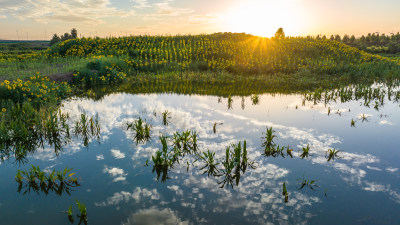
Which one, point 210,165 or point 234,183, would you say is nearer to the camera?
point 234,183

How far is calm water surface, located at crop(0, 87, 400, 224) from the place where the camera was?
4.85 meters

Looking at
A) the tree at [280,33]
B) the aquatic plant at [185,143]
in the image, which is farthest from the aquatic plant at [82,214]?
the tree at [280,33]

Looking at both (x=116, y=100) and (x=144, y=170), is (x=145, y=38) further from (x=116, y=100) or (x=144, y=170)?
(x=144, y=170)

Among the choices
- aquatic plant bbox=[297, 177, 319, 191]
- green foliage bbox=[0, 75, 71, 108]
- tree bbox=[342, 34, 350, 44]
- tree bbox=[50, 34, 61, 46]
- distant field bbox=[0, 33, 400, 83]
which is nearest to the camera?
aquatic plant bbox=[297, 177, 319, 191]

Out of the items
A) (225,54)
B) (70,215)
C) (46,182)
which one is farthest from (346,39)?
(70,215)

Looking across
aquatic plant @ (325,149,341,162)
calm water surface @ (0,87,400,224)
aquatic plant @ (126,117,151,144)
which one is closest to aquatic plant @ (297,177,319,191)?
calm water surface @ (0,87,400,224)

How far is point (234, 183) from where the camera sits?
19.5 ft

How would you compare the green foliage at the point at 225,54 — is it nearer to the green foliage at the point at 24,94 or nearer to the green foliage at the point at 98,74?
the green foliage at the point at 98,74

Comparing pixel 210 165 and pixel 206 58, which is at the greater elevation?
pixel 206 58

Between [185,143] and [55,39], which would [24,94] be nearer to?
[185,143]

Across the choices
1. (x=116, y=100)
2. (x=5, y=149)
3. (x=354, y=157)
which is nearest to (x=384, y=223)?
(x=354, y=157)

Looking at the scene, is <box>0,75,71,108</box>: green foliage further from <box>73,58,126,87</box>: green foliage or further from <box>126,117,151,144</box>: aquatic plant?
<box>73,58,126,87</box>: green foliage

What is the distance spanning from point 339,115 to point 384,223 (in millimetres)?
7646

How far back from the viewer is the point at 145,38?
4128 centimetres
